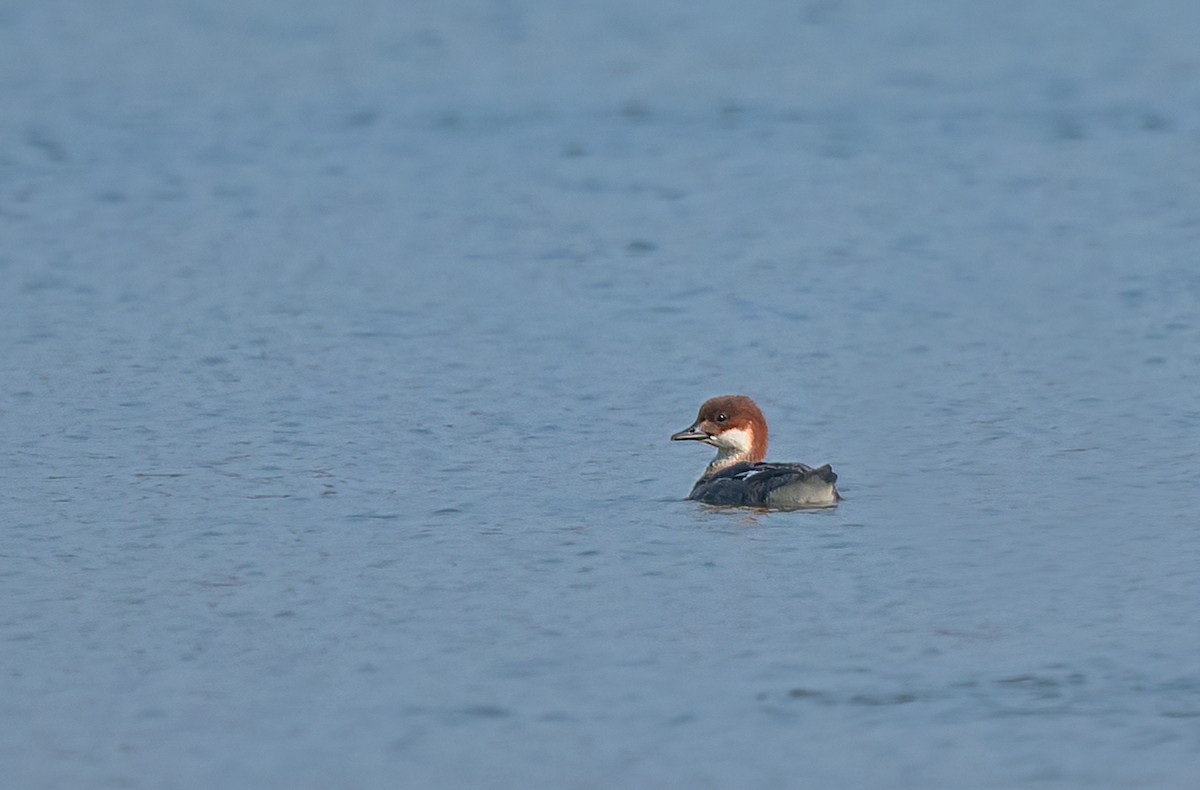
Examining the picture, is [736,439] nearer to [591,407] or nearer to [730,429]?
[730,429]

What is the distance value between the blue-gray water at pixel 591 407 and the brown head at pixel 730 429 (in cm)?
35

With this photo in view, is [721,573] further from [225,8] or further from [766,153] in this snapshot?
[225,8]

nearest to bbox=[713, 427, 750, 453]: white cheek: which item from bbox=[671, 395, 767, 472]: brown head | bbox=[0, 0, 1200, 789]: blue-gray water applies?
bbox=[671, 395, 767, 472]: brown head

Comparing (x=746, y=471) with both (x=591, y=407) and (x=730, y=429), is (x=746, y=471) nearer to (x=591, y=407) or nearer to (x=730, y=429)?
(x=730, y=429)

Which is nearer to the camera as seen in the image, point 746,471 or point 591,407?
point 746,471

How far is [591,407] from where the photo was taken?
1338 cm

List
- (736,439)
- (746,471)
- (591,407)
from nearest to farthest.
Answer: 1. (746,471)
2. (736,439)
3. (591,407)

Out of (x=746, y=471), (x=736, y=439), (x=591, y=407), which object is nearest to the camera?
(x=746, y=471)

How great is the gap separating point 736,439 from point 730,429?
7cm

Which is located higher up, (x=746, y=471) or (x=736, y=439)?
(x=736, y=439)

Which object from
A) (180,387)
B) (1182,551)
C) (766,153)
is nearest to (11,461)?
(180,387)

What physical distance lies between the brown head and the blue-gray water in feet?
1.13

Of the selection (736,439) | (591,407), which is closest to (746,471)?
(736,439)

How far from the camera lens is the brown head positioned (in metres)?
12.5
